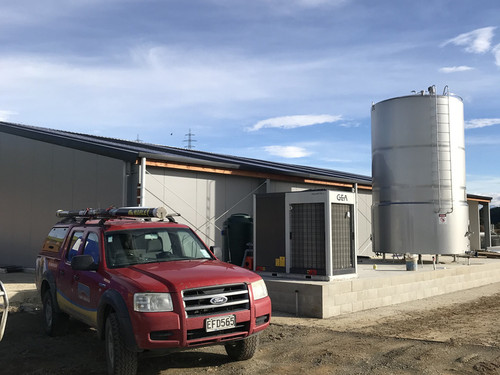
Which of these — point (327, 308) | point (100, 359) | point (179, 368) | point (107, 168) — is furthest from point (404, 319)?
point (107, 168)

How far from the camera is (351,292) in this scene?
10.9 metres

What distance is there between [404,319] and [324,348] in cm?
336

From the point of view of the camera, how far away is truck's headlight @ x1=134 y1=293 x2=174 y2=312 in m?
5.66

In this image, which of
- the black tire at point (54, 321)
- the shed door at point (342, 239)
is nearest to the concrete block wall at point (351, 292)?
the shed door at point (342, 239)

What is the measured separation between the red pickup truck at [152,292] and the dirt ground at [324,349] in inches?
20.4

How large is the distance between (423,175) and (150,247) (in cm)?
1125

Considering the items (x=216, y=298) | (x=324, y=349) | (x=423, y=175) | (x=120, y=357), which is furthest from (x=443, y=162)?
(x=120, y=357)

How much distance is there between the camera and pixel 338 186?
20844 millimetres

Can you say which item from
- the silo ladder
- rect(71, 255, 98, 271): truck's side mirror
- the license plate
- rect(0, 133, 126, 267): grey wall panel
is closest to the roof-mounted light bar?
rect(71, 255, 98, 271): truck's side mirror

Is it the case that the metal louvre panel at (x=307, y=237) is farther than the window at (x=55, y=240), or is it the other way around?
the metal louvre panel at (x=307, y=237)

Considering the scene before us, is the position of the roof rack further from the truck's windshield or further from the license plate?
the license plate

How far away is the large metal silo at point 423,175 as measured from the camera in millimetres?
15602

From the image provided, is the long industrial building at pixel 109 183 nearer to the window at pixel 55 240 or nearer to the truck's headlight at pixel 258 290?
the window at pixel 55 240

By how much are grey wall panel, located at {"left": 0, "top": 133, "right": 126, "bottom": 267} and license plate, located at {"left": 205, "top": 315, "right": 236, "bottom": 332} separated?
8.74 metres
